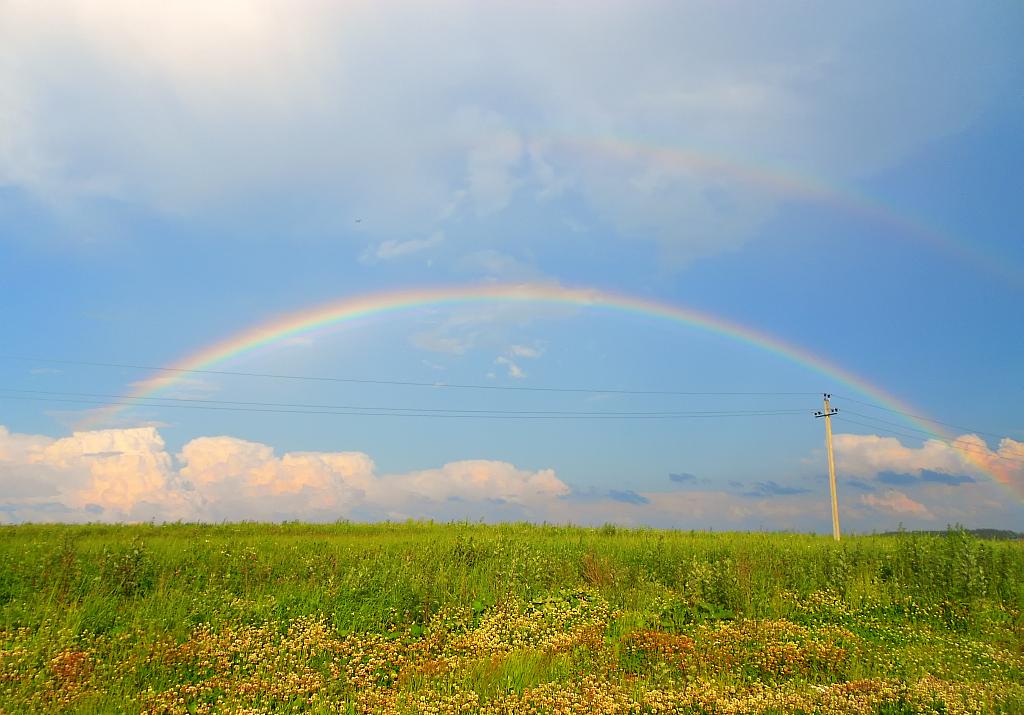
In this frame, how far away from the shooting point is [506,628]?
14.5 meters

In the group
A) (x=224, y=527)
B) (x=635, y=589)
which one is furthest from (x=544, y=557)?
(x=224, y=527)

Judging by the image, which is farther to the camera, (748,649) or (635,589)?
(635,589)

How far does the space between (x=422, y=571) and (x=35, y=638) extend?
863cm

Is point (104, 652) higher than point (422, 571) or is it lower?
lower

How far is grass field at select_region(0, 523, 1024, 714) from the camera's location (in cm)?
1051

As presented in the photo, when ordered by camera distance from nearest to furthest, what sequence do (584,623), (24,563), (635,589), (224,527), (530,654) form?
(530,654) → (584,623) → (24,563) → (635,589) → (224,527)

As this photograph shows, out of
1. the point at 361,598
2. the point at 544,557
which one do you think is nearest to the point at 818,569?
the point at 544,557

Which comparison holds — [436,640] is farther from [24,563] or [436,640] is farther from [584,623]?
[24,563]

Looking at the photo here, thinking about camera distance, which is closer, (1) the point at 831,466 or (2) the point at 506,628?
(2) the point at 506,628

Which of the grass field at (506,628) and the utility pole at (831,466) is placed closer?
the grass field at (506,628)

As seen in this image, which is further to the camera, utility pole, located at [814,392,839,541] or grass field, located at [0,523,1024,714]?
utility pole, located at [814,392,839,541]

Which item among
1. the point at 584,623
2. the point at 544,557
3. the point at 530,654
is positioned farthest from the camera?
the point at 544,557

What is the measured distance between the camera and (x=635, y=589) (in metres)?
18.6

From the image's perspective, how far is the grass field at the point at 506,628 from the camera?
10.5m
